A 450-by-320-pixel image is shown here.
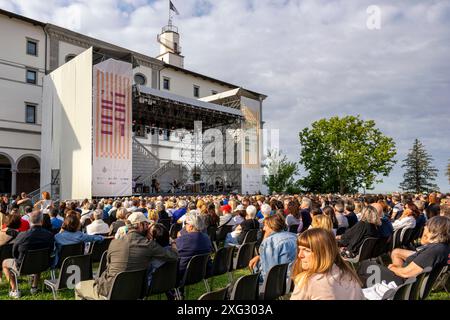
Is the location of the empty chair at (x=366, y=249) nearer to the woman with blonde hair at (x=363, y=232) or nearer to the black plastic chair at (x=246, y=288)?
the woman with blonde hair at (x=363, y=232)

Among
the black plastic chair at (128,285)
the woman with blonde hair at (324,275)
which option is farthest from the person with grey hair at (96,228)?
the woman with blonde hair at (324,275)

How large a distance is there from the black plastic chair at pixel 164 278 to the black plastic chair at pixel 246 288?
4.01ft

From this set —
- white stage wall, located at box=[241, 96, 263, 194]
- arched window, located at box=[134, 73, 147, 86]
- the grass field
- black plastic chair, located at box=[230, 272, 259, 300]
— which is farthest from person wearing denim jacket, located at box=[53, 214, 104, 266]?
arched window, located at box=[134, 73, 147, 86]

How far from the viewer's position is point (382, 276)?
3883mm

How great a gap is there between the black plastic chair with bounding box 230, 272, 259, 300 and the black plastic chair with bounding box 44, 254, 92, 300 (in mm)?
2544

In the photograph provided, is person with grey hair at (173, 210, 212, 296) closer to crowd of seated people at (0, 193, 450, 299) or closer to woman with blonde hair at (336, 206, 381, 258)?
crowd of seated people at (0, 193, 450, 299)

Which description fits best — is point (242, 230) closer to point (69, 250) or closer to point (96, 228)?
point (96, 228)

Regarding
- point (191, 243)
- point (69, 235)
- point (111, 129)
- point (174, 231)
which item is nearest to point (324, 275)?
point (191, 243)

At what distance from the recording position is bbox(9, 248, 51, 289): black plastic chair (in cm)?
506

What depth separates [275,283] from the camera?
3.83 metres

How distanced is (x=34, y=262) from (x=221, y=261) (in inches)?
109

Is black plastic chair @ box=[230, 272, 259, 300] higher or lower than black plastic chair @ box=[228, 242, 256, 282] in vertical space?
higher
